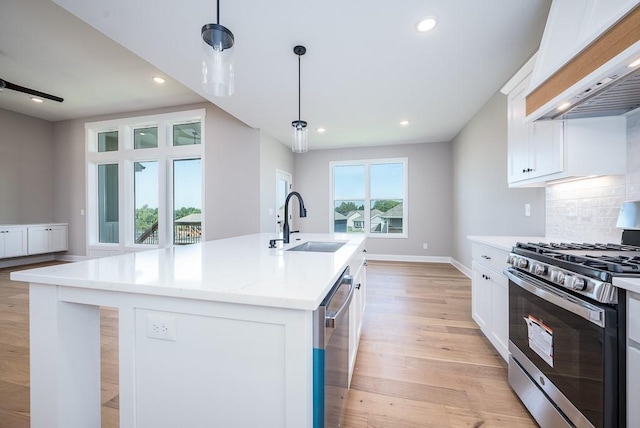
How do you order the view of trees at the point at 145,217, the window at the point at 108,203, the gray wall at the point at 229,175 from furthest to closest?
the window at the point at 108,203 → the view of trees at the point at 145,217 → the gray wall at the point at 229,175

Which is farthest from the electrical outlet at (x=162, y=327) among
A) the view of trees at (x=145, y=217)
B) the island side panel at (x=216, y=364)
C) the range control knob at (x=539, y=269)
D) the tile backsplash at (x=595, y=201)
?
the view of trees at (x=145, y=217)

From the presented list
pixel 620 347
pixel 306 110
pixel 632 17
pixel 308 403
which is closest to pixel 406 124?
pixel 306 110

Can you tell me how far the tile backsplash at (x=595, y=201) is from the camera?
1.64m

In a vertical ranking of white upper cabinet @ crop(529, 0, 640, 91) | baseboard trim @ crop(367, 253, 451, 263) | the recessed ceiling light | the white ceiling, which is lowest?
baseboard trim @ crop(367, 253, 451, 263)

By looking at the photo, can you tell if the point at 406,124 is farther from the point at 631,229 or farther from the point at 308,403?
the point at 308,403

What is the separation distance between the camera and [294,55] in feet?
8.45

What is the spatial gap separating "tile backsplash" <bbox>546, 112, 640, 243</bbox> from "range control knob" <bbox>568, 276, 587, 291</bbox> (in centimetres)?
102

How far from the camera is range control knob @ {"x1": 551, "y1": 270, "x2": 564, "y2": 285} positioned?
1197mm

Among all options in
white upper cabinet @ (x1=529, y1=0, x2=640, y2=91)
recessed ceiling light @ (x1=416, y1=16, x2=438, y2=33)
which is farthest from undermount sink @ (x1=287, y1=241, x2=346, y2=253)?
recessed ceiling light @ (x1=416, y1=16, x2=438, y2=33)

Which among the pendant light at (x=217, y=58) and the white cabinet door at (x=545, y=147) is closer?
the pendant light at (x=217, y=58)

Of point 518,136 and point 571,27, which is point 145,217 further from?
point 571,27

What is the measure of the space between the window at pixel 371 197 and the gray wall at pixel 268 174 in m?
1.49

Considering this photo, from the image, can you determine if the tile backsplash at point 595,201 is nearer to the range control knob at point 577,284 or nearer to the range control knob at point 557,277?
the range control knob at point 557,277

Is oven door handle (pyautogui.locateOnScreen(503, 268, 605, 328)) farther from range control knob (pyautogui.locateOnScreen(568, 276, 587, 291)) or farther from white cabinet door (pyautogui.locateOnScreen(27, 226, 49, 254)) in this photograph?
white cabinet door (pyautogui.locateOnScreen(27, 226, 49, 254))
